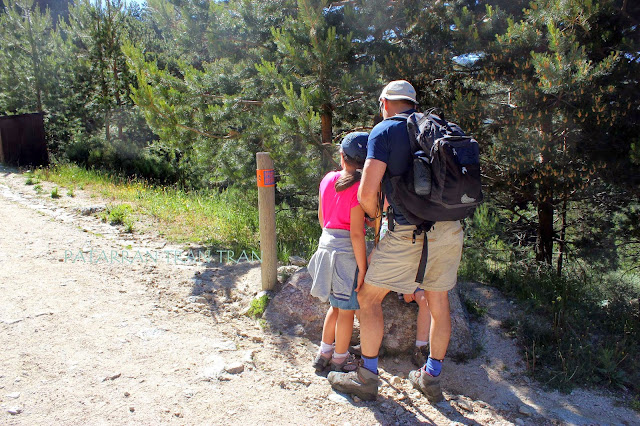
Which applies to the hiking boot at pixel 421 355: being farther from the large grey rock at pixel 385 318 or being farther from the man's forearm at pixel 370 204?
the man's forearm at pixel 370 204

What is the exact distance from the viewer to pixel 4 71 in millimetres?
16031

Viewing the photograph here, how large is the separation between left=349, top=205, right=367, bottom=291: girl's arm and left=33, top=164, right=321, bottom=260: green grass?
2.46 meters

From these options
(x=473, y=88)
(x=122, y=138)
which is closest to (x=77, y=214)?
(x=473, y=88)

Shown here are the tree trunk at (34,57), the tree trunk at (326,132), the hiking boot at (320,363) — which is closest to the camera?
the hiking boot at (320,363)

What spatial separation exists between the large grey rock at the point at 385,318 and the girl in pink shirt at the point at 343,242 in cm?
75

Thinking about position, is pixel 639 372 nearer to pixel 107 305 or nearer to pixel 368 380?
pixel 368 380

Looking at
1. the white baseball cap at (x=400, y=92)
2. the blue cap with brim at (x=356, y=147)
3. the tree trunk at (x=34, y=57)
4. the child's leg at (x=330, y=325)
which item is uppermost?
the tree trunk at (x=34, y=57)

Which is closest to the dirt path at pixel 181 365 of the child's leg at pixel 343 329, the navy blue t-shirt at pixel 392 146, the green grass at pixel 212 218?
the child's leg at pixel 343 329

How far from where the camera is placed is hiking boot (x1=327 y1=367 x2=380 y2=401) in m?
3.22

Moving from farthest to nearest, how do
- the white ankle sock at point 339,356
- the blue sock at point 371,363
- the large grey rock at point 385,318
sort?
1. the large grey rock at point 385,318
2. the white ankle sock at point 339,356
3. the blue sock at point 371,363

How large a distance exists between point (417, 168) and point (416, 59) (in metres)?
2.77

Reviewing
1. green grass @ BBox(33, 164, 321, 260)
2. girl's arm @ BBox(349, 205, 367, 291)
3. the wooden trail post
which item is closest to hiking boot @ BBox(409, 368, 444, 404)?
girl's arm @ BBox(349, 205, 367, 291)

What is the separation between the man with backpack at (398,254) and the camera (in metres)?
2.89

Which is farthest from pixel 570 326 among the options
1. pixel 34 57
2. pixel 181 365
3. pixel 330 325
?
pixel 34 57
